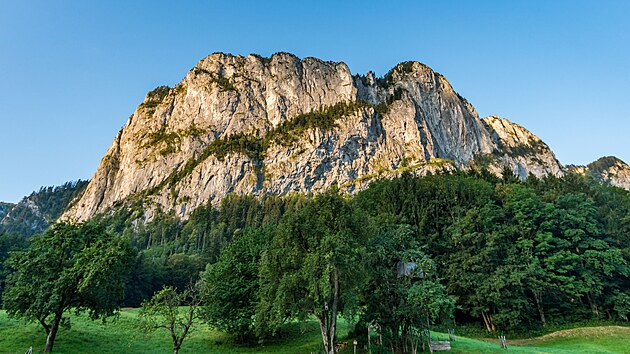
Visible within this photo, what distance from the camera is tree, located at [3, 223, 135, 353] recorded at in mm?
26844

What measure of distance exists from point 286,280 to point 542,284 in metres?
39.0

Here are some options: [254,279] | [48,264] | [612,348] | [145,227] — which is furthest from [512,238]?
[145,227]

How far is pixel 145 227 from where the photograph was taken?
16962 cm

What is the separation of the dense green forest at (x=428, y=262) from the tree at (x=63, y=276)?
3.79 m

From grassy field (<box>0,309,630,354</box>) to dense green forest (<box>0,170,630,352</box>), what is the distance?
2598mm

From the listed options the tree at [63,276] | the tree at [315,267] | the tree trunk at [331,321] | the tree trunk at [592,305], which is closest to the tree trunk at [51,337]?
the tree at [63,276]

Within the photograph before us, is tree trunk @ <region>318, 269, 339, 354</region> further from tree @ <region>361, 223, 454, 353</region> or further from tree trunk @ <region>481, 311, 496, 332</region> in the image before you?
tree trunk @ <region>481, 311, 496, 332</region>

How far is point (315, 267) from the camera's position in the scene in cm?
2430

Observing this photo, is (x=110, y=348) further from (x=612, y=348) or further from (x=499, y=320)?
(x=612, y=348)

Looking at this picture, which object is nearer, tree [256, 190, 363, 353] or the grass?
tree [256, 190, 363, 353]

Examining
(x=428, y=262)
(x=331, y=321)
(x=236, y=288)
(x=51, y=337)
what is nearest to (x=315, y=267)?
(x=331, y=321)

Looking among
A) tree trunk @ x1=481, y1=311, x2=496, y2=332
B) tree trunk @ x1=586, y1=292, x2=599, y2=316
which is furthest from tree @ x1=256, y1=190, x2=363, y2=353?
tree trunk @ x1=586, y1=292, x2=599, y2=316

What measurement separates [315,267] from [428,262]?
1022 cm

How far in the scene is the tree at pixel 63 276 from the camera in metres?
26.8
